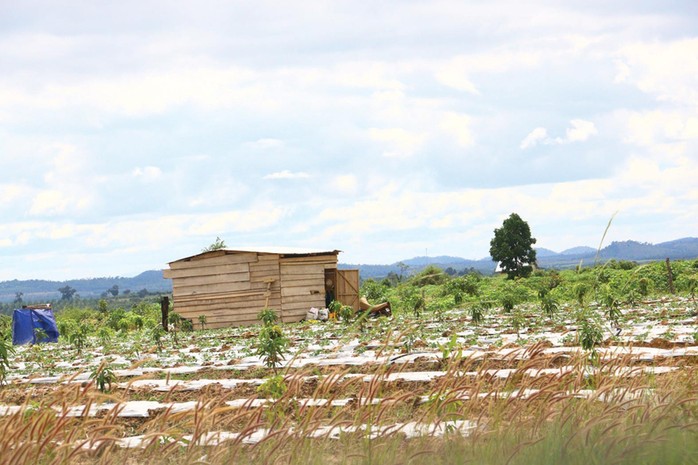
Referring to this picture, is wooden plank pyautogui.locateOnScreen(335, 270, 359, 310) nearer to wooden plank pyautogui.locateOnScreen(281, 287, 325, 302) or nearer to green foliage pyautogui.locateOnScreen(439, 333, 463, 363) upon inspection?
wooden plank pyautogui.locateOnScreen(281, 287, 325, 302)

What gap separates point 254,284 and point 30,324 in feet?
19.8

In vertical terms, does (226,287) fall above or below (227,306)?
above

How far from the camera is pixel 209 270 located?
23.0 metres

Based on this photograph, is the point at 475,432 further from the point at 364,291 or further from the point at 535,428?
the point at 364,291

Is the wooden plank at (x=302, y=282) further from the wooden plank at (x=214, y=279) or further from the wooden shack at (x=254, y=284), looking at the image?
the wooden plank at (x=214, y=279)

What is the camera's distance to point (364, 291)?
28.8 metres

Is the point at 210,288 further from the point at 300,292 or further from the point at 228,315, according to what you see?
the point at 300,292

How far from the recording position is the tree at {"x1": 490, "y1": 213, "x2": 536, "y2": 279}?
133 feet

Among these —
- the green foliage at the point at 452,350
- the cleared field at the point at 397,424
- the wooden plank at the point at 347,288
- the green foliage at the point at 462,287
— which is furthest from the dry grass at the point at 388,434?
the green foliage at the point at 462,287

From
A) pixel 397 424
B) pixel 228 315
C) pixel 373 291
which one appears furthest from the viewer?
pixel 373 291

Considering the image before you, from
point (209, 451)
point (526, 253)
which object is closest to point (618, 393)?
point (209, 451)

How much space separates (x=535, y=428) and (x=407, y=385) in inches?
173

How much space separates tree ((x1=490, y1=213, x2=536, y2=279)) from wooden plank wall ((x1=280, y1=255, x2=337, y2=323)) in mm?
19226

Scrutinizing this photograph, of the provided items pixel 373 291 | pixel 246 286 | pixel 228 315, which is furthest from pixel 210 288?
pixel 373 291
